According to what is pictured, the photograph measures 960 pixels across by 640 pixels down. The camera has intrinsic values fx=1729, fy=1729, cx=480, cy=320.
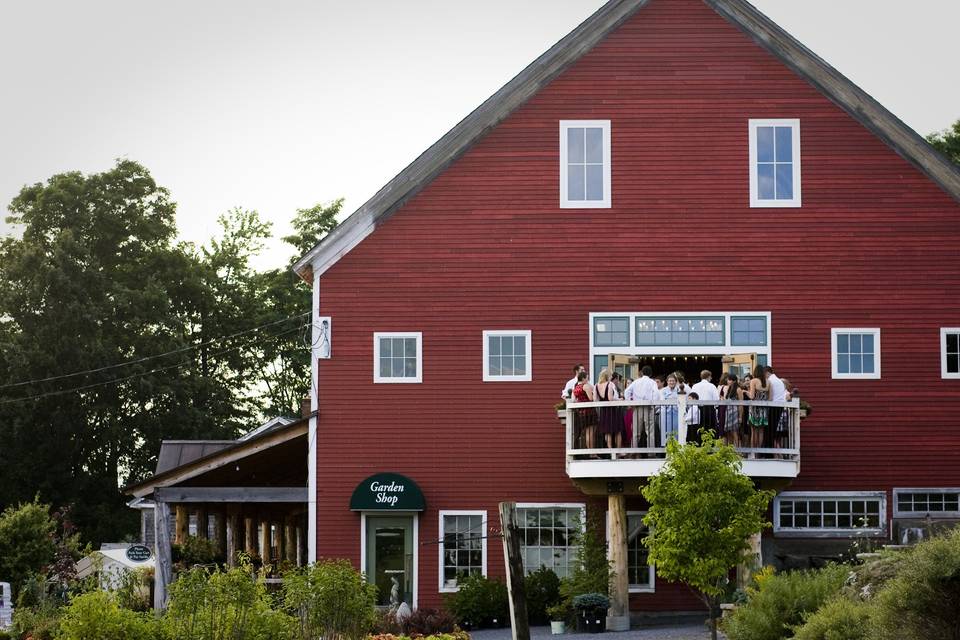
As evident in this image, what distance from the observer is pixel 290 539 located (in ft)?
154

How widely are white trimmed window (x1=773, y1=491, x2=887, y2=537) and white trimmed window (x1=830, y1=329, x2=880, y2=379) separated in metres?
2.13

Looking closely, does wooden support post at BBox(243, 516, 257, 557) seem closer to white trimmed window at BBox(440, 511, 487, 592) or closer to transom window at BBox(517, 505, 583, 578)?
white trimmed window at BBox(440, 511, 487, 592)

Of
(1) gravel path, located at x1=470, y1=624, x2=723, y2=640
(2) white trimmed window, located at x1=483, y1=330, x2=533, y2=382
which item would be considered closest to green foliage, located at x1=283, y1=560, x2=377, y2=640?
(1) gravel path, located at x1=470, y1=624, x2=723, y2=640

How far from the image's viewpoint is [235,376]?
62.1m

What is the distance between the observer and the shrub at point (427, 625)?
26.3 meters

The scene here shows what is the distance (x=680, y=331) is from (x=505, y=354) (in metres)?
3.15

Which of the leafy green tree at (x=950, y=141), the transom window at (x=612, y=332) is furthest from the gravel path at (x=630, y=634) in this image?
the leafy green tree at (x=950, y=141)

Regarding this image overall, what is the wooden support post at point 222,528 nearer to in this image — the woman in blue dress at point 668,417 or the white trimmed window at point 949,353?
the woman in blue dress at point 668,417

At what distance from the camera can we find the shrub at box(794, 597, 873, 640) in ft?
64.2

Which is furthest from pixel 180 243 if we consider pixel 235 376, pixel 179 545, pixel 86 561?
pixel 179 545

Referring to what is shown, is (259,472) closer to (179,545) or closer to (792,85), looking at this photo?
(179,545)

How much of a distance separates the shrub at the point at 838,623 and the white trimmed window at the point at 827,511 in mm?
9990

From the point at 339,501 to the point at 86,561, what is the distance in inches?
576

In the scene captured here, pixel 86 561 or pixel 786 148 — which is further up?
pixel 786 148
